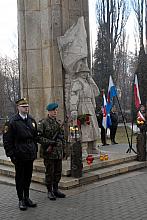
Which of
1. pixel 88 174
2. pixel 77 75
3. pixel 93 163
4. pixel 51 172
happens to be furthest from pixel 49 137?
pixel 77 75

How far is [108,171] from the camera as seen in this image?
9.09 meters

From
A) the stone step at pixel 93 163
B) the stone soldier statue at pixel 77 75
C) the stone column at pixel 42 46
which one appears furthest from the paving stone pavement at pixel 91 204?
the stone column at pixel 42 46

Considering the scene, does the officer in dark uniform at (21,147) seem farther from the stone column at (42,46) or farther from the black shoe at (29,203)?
the stone column at (42,46)

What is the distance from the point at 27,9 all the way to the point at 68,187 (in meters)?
5.22

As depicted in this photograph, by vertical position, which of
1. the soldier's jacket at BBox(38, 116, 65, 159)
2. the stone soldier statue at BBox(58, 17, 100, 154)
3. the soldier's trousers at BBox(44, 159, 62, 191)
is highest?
the stone soldier statue at BBox(58, 17, 100, 154)

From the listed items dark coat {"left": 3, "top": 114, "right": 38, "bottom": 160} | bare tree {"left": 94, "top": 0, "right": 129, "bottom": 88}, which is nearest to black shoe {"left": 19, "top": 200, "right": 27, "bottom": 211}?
dark coat {"left": 3, "top": 114, "right": 38, "bottom": 160}

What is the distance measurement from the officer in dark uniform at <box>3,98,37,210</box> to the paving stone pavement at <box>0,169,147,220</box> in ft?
1.13

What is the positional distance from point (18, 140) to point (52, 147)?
77 cm

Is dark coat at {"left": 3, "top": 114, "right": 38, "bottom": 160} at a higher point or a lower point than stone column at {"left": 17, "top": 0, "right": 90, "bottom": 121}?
lower

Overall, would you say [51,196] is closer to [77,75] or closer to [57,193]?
[57,193]

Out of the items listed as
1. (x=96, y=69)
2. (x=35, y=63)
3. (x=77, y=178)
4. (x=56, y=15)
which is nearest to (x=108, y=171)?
(x=77, y=178)

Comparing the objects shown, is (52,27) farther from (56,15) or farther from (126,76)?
(126,76)

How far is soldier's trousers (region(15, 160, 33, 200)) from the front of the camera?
663 cm

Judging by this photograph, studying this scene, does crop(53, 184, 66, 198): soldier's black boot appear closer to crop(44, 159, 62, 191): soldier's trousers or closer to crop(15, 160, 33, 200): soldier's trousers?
crop(44, 159, 62, 191): soldier's trousers
